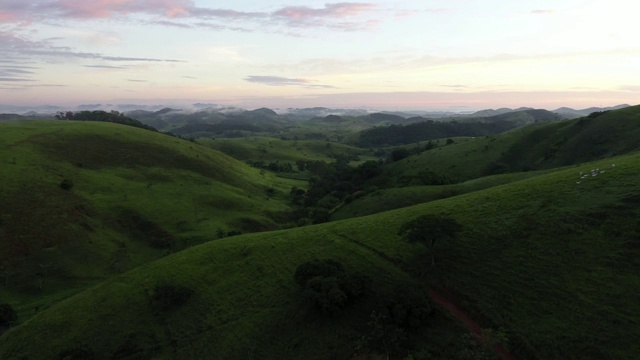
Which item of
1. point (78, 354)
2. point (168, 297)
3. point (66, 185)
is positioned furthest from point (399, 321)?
point (66, 185)

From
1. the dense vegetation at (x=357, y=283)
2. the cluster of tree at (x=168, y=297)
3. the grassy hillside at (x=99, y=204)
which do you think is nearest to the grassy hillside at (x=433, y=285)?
the dense vegetation at (x=357, y=283)

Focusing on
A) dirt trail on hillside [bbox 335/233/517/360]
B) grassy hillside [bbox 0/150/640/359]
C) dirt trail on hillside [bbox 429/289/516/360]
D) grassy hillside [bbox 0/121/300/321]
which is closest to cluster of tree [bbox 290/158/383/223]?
grassy hillside [bbox 0/121/300/321]

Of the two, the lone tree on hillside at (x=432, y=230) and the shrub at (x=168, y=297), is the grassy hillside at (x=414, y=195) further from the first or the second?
the shrub at (x=168, y=297)

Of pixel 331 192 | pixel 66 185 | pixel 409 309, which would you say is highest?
pixel 66 185

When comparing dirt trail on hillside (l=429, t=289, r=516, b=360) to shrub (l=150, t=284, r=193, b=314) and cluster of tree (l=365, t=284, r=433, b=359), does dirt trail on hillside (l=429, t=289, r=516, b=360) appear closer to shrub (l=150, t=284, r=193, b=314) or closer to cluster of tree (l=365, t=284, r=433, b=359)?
cluster of tree (l=365, t=284, r=433, b=359)

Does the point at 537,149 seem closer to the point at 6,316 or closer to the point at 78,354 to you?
the point at 78,354
